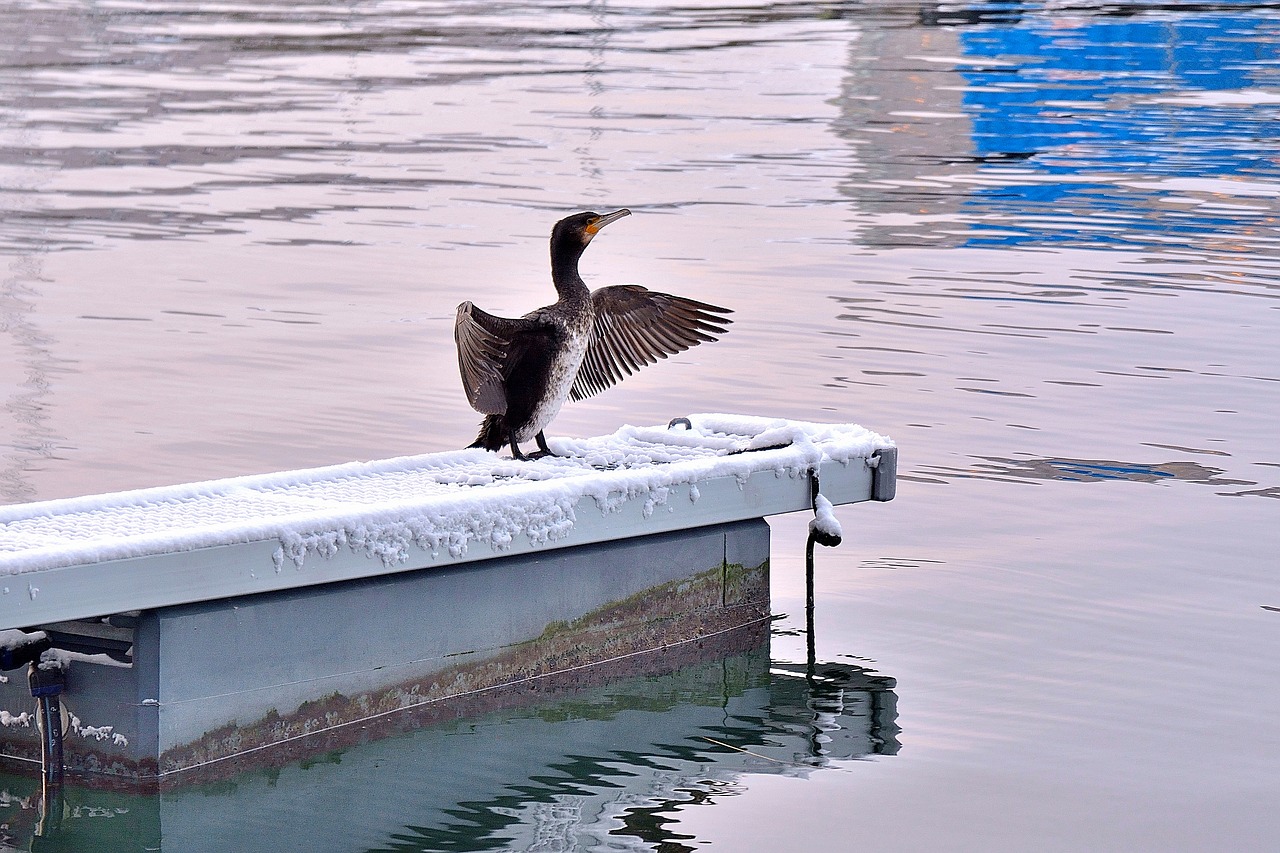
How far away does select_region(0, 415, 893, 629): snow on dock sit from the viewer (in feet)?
18.3

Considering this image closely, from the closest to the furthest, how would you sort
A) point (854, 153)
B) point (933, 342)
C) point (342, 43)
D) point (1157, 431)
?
1. point (1157, 431)
2. point (933, 342)
3. point (854, 153)
4. point (342, 43)

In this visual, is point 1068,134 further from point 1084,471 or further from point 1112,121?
point 1084,471

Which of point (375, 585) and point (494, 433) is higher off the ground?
point (494, 433)

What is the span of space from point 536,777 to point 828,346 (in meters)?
7.22

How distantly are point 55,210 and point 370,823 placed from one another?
546 inches

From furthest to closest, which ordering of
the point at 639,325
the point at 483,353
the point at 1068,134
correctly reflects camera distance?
1. the point at 1068,134
2. the point at 639,325
3. the point at 483,353

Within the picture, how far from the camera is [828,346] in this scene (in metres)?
13.2

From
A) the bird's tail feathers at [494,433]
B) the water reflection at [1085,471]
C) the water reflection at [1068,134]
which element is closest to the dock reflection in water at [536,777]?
the bird's tail feathers at [494,433]

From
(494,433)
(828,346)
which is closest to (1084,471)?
(828,346)

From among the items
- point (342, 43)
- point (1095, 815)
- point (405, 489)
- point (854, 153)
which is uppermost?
point (342, 43)

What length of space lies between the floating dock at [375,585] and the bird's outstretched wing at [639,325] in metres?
0.33

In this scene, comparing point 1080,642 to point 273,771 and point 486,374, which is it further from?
point 273,771

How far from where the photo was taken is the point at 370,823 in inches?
235

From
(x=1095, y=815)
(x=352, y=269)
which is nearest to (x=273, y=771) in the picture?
(x=1095, y=815)
